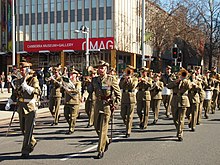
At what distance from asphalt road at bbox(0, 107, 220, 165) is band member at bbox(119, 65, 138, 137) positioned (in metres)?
0.44

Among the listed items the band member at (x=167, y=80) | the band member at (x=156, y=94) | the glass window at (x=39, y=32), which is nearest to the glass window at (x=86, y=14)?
the glass window at (x=39, y=32)

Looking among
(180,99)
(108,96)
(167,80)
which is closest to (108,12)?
(167,80)

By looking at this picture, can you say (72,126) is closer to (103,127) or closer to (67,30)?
(103,127)

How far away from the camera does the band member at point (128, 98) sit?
9695 millimetres

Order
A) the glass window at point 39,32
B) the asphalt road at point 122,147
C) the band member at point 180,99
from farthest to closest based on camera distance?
1. the glass window at point 39,32
2. the band member at point 180,99
3. the asphalt road at point 122,147

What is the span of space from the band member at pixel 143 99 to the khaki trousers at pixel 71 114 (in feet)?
6.37

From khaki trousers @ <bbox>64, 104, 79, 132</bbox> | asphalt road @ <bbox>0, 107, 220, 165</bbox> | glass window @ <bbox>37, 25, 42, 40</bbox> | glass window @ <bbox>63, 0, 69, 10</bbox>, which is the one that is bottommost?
asphalt road @ <bbox>0, 107, 220, 165</bbox>

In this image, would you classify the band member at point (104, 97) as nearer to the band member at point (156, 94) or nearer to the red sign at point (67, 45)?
the band member at point (156, 94)

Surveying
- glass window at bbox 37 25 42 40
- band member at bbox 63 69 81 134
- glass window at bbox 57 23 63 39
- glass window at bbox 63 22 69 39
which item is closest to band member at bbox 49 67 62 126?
band member at bbox 63 69 81 134

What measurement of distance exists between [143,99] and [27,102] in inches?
180

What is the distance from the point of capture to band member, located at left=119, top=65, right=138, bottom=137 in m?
9.70

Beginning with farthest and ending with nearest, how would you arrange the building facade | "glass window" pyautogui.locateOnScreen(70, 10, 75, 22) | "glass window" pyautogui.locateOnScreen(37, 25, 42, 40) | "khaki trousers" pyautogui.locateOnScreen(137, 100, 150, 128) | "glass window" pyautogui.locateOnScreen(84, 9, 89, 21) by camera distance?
"glass window" pyautogui.locateOnScreen(37, 25, 42, 40) → "glass window" pyautogui.locateOnScreen(70, 10, 75, 22) → "glass window" pyautogui.locateOnScreen(84, 9, 89, 21) → the building facade → "khaki trousers" pyautogui.locateOnScreen(137, 100, 150, 128)

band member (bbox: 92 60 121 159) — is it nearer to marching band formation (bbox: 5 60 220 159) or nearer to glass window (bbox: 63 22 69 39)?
marching band formation (bbox: 5 60 220 159)

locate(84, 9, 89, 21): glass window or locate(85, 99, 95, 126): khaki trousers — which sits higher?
locate(84, 9, 89, 21): glass window
